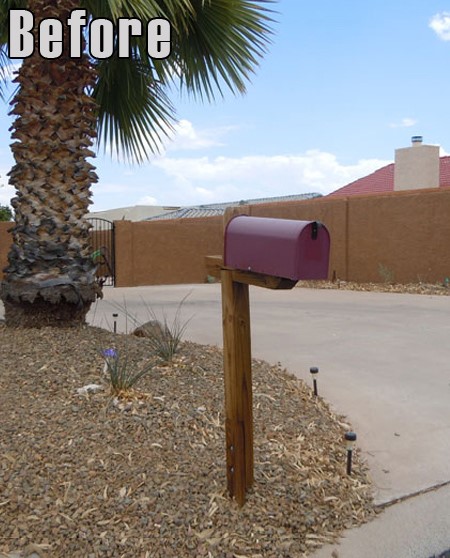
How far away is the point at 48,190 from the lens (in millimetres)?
5398

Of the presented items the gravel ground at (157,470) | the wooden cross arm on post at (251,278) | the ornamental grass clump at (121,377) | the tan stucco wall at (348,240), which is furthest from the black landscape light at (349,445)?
the tan stucco wall at (348,240)

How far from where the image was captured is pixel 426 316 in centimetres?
928

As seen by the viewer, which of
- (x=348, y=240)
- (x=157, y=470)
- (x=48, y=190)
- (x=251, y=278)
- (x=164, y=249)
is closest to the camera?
(x=251, y=278)

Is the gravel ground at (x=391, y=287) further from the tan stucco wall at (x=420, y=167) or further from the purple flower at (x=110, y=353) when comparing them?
the purple flower at (x=110, y=353)

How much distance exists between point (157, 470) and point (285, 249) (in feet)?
4.78

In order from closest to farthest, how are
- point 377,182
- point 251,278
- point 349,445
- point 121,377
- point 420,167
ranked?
point 251,278 → point 349,445 → point 121,377 → point 420,167 → point 377,182

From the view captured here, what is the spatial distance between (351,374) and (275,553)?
3.03 metres

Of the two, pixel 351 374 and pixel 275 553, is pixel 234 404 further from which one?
pixel 351 374

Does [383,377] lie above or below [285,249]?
below

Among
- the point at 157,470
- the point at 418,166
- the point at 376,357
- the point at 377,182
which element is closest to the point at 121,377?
the point at 157,470

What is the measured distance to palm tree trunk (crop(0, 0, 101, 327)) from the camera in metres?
5.36

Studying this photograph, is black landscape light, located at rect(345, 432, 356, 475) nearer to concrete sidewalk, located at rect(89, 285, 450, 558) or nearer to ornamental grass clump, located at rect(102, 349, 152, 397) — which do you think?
concrete sidewalk, located at rect(89, 285, 450, 558)

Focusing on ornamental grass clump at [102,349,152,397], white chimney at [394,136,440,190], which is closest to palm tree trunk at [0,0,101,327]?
ornamental grass clump at [102,349,152,397]

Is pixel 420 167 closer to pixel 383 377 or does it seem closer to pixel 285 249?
pixel 383 377
